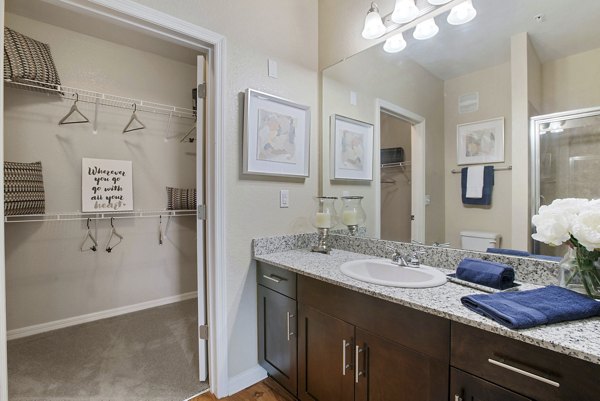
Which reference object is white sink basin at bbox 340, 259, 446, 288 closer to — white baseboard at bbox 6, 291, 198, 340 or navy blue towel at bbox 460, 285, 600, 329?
navy blue towel at bbox 460, 285, 600, 329

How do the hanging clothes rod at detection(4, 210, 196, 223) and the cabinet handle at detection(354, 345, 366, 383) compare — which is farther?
the hanging clothes rod at detection(4, 210, 196, 223)

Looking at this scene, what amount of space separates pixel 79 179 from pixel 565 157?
3.42 m

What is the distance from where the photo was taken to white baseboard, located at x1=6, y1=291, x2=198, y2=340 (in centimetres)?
240

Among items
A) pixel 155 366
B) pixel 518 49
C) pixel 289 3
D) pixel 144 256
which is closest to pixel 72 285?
pixel 144 256

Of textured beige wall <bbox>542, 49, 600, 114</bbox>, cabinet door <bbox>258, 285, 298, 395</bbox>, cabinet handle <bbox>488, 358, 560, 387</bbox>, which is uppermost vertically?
textured beige wall <bbox>542, 49, 600, 114</bbox>

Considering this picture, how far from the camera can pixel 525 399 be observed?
0.79m

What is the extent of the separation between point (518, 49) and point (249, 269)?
5.94 feet

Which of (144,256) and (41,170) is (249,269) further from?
(41,170)

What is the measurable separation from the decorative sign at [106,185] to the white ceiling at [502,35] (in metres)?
2.64

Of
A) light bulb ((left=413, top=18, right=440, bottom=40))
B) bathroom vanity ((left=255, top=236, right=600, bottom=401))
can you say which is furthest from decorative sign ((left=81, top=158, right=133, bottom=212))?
light bulb ((left=413, top=18, right=440, bottom=40))

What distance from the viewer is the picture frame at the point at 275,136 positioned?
1770mm

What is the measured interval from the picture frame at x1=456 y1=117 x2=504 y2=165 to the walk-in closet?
1476mm

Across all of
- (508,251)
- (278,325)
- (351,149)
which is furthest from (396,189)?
(278,325)

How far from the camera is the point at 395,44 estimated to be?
1.78 m
